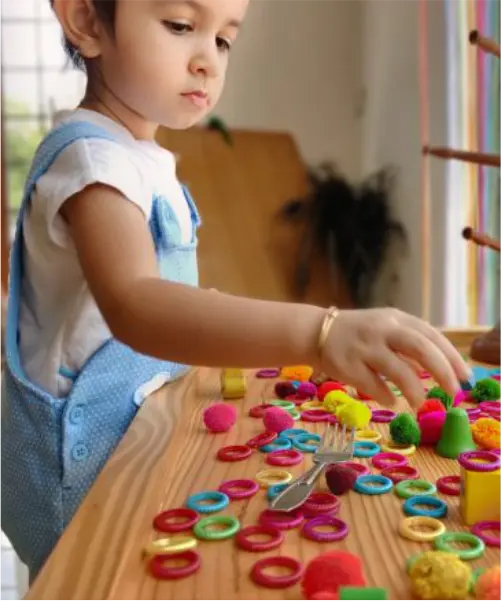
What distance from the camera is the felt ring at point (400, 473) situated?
505 millimetres

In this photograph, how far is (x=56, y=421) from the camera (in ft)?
2.04

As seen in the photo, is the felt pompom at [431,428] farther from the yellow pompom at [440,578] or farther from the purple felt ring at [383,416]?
the yellow pompom at [440,578]

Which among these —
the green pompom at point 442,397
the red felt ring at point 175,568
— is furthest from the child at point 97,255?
the green pompom at point 442,397

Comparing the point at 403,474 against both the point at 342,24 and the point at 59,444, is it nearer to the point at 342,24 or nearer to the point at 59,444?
the point at 59,444

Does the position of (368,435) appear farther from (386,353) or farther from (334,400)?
(386,353)

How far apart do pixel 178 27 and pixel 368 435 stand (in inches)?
12.9

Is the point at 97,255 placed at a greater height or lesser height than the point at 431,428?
greater

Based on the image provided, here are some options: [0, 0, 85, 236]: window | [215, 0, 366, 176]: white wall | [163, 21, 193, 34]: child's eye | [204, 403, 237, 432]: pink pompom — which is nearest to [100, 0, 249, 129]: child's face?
[163, 21, 193, 34]: child's eye

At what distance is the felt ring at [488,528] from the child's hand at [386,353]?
83 mm

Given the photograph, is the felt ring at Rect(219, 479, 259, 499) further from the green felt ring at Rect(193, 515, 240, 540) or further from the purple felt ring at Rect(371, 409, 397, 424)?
the purple felt ring at Rect(371, 409, 397, 424)

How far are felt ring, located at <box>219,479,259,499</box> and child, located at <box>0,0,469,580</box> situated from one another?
0.09m

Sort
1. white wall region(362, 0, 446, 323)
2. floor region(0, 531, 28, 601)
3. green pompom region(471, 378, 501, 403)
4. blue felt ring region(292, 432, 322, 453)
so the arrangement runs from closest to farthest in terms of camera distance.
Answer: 1. blue felt ring region(292, 432, 322, 453)
2. green pompom region(471, 378, 501, 403)
3. floor region(0, 531, 28, 601)
4. white wall region(362, 0, 446, 323)

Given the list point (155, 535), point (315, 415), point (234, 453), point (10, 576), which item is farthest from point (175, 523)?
point (10, 576)

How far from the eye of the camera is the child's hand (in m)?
0.39
